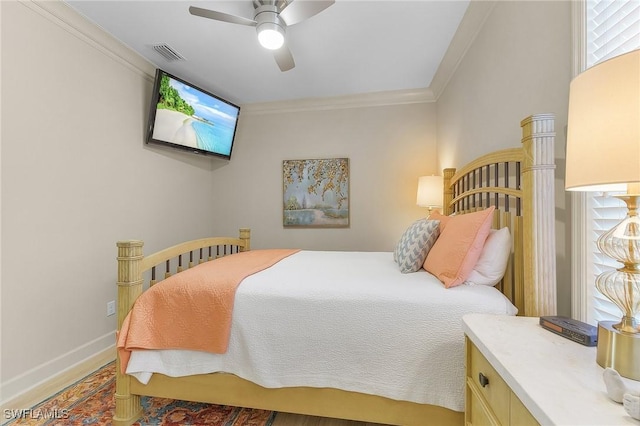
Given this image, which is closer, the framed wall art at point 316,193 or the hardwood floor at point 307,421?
the hardwood floor at point 307,421

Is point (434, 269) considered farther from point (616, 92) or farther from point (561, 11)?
point (561, 11)

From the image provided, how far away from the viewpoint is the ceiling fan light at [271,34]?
1915 millimetres

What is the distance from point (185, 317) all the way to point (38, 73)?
190 cm

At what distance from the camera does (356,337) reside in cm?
139

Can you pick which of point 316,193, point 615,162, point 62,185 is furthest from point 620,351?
point 316,193

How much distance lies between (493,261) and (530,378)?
88 centimetres

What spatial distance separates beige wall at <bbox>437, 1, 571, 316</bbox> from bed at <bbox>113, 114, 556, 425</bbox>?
0.15 metres

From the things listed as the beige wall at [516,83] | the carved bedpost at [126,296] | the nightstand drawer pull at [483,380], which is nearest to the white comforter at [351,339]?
the carved bedpost at [126,296]

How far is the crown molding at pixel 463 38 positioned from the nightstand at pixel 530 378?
2.05 metres

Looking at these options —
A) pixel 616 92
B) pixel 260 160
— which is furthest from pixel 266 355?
pixel 260 160

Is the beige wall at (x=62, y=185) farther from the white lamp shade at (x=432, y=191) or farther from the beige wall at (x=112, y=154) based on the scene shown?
the white lamp shade at (x=432, y=191)

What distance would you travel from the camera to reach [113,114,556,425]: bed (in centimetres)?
124

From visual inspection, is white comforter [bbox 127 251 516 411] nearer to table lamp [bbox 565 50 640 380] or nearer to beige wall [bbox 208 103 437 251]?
table lamp [bbox 565 50 640 380]

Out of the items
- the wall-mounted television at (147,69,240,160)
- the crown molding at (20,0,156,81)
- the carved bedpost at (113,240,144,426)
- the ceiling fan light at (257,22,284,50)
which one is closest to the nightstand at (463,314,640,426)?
the carved bedpost at (113,240,144,426)
